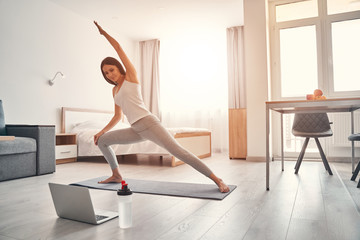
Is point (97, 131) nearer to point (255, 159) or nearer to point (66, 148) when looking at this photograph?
point (66, 148)

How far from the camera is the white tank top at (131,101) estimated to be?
200cm

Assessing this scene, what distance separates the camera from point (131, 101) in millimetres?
2014

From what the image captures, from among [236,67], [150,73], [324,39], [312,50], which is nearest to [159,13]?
[150,73]

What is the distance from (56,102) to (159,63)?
263cm

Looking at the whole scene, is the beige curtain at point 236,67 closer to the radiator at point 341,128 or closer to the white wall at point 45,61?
the radiator at point 341,128

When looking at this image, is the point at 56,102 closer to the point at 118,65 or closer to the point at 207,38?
the point at 118,65

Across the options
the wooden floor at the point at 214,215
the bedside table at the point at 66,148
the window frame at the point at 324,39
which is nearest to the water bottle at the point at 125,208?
the wooden floor at the point at 214,215

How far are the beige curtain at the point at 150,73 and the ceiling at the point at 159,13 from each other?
56cm

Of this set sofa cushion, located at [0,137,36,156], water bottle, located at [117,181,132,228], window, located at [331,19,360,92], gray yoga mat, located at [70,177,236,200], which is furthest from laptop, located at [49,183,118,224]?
window, located at [331,19,360,92]

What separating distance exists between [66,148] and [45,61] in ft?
4.62

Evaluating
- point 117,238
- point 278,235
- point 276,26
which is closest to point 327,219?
point 278,235

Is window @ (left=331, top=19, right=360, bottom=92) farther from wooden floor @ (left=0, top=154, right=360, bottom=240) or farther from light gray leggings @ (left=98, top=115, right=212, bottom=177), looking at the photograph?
light gray leggings @ (left=98, top=115, right=212, bottom=177)

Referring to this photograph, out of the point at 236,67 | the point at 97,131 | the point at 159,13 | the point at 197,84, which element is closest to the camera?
the point at 97,131

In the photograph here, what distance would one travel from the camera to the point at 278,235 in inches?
46.8
